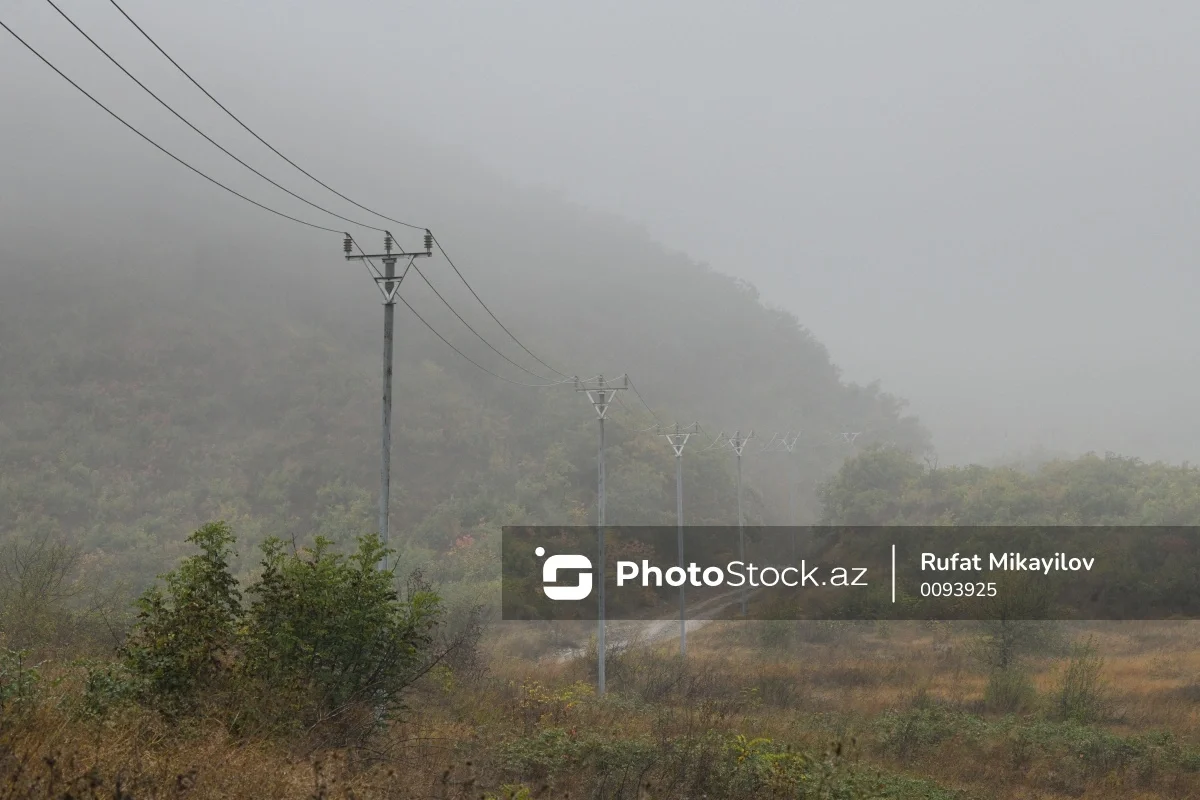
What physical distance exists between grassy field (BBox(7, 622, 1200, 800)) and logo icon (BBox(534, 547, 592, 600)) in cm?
827

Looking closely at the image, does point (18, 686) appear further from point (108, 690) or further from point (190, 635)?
point (190, 635)

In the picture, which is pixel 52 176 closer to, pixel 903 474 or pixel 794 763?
pixel 903 474

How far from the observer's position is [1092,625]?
142 feet

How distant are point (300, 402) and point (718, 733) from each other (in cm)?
7235

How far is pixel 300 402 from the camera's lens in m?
80.6

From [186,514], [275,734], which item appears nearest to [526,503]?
[186,514]

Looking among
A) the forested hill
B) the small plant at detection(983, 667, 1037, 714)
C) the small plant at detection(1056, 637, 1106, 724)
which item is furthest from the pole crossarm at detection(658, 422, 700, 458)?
the small plant at detection(1056, 637, 1106, 724)

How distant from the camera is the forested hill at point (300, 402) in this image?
6331cm

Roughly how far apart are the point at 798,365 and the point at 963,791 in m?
132

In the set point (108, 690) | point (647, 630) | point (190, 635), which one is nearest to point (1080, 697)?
point (190, 635)

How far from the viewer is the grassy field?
6613 mm

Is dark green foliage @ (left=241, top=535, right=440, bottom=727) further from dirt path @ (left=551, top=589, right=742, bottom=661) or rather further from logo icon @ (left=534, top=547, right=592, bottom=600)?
logo icon @ (left=534, top=547, right=592, bottom=600)

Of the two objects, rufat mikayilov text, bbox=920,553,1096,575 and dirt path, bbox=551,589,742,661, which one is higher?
rufat mikayilov text, bbox=920,553,1096,575

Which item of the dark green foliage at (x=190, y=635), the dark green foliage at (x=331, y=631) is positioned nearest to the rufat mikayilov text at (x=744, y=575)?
the dark green foliage at (x=331, y=631)
